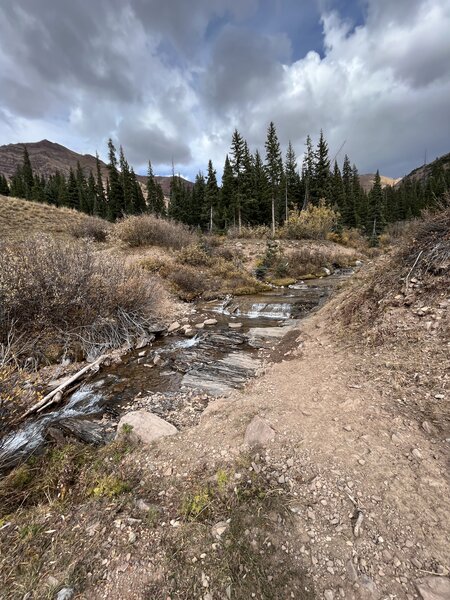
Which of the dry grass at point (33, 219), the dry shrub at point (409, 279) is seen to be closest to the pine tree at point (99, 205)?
the dry grass at point (33, 219)

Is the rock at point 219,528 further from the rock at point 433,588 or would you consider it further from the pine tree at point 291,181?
the pine tree at point 291,181

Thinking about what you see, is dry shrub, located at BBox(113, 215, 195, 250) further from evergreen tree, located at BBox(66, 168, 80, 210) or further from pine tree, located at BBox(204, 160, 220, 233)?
evergreen tree, located at BBox(66, 168, 80, 210)

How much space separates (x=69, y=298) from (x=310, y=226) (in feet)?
87.8

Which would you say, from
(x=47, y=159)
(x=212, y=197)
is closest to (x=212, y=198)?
(x=212, y=197)

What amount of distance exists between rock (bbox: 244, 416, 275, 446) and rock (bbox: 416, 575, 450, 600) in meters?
1.77

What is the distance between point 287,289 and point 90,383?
1265cm

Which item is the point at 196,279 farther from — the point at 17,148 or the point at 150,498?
the point at 17,148

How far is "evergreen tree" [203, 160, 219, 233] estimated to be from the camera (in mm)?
39688

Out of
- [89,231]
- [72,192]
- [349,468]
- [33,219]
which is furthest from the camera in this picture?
[72,192]

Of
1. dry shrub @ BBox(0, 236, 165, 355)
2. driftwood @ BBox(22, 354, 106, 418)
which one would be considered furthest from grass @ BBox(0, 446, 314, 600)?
dry shrub @ BBox(0, 236, 165, 355)

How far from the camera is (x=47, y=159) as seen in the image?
542ft

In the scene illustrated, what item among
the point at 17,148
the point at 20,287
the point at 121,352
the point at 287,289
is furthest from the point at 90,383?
the point at 17,148

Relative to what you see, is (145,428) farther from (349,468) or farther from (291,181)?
(291,181)

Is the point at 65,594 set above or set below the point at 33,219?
below
